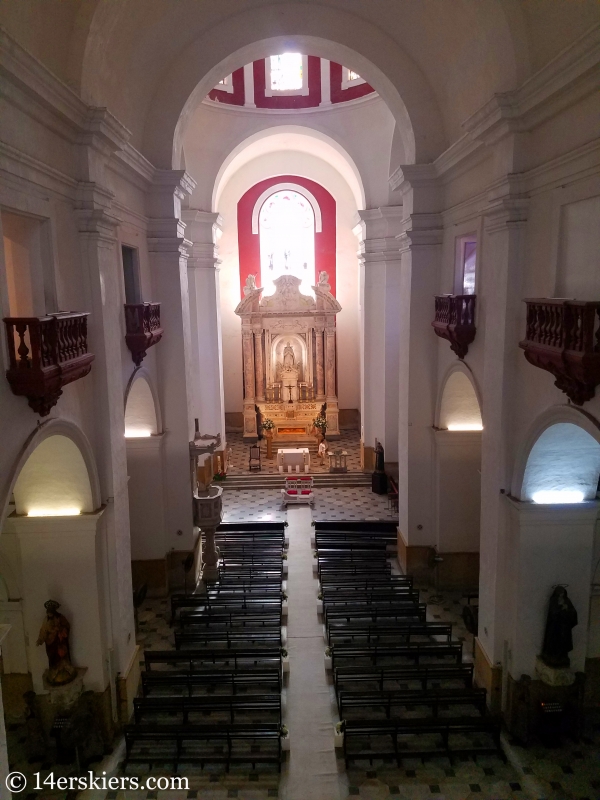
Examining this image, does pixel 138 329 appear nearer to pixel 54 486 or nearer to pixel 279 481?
pixel 54 486

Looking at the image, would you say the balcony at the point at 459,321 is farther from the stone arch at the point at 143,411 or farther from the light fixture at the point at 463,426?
the stone arch at the point at 143,411

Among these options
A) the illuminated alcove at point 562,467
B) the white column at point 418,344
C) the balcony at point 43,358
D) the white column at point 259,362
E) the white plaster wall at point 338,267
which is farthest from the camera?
the white plaster wall at point 338,267

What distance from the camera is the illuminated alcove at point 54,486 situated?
7.99 meters

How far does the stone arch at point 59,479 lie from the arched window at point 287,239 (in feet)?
53.4

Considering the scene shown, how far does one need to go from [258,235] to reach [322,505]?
37.7ft

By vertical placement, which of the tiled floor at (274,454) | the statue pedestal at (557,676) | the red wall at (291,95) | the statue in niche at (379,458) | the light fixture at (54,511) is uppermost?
the red wall at (291,95)

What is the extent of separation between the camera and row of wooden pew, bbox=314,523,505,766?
8.12 m

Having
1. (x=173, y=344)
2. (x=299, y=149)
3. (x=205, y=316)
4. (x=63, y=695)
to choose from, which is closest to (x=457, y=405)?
(x=173, y=344)

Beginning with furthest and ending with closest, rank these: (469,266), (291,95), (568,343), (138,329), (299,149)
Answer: (299,149)
(291,95)
(469,266)
(138,329)
(568,343)

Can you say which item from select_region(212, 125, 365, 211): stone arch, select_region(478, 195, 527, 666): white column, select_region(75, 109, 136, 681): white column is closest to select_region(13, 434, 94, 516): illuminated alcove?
select_region(75, 109, 136, 681): white column

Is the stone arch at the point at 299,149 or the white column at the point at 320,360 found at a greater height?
the stone arch at the point at 299,149

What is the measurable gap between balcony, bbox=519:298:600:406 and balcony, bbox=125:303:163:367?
5995 mm

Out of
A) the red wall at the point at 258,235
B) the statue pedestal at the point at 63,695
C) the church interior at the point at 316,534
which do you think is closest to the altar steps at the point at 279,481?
the church interior at the point at 316,534

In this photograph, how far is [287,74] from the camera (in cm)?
1834
